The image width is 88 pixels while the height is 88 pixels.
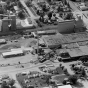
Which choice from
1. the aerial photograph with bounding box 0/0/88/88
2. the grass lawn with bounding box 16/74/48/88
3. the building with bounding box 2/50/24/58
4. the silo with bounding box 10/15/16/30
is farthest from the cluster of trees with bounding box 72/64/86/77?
the silo with bounding box 10/15/16/30

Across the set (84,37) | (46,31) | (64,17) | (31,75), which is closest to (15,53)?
(31,75)

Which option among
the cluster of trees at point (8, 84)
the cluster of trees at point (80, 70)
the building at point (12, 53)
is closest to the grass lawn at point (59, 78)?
the cluster of trees at point (80, 70)

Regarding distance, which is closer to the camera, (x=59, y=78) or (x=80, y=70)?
(x=59, y=78)

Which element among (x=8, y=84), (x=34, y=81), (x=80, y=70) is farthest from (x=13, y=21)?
(x=8, y=84)

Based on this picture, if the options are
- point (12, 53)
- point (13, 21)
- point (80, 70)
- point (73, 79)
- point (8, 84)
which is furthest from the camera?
point (13, 21)

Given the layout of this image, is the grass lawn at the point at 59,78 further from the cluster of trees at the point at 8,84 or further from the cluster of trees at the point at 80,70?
the cluster of trees at the point at 8,84

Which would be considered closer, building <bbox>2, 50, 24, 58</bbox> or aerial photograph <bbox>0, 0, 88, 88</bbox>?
aerial photograph <bbox>0, 0, 88, 88</bbox>

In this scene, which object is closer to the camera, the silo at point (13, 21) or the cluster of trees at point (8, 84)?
the cluster of trees at point (8, 84)

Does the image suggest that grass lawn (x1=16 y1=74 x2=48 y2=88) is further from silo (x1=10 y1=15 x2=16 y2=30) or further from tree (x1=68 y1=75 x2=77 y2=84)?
silo (x1=10 y1=15 x2=16 y2=30)

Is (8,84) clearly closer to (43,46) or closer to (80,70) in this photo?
(80,70)
